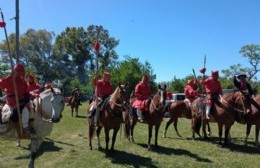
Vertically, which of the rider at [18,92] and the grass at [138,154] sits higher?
the rider at [18,92]

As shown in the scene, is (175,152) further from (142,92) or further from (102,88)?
(102,88)

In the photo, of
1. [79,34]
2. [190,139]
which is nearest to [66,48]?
[79,34]

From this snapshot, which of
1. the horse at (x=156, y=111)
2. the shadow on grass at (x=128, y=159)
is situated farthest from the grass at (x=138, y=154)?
the horse at (x=156, y=111)

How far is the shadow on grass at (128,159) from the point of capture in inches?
441

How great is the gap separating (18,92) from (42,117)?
90 centimetres

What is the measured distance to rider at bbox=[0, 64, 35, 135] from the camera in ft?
30.6

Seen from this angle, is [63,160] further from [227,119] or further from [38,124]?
[227,119]

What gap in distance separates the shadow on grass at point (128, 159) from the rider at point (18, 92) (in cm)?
331

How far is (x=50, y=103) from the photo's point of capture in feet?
31.2

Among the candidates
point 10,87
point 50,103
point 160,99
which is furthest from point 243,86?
point 10,87

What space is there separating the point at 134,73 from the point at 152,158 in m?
38.7

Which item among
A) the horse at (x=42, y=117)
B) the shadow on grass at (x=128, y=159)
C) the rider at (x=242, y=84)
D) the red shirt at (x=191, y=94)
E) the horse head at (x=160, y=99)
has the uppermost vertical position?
the rider at (x=242, y=84)

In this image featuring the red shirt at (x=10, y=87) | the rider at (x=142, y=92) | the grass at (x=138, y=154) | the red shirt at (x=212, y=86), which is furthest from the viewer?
the red shirt at (x=212, y=86)

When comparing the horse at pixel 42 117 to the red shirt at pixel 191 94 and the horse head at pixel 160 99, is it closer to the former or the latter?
the horse head at pixel 160 99
